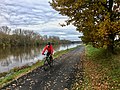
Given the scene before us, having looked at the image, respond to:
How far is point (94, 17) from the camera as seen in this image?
2270 centimetres

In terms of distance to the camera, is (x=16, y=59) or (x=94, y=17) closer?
(x=94, y=17)

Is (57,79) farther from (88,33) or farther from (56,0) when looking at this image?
(56,0)

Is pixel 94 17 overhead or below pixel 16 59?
overhead

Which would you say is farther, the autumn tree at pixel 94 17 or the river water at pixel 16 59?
the river water at pixel 16 59

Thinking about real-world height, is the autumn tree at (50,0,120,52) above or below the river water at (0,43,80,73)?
above

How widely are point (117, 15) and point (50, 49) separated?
6805mm

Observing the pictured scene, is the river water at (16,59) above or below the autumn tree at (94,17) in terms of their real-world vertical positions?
below

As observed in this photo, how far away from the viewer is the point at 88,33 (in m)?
22.6

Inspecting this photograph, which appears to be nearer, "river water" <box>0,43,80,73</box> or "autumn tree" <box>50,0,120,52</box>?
"autumn tree" <box>50,0,120,52</box>

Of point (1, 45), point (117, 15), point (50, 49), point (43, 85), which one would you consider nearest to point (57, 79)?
point (43, 85)

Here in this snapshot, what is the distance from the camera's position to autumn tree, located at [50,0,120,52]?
20203mm

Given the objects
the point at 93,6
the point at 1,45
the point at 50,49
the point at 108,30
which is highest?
the point at 93,6

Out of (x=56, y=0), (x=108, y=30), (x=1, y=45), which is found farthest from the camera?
(x=1, y=45)

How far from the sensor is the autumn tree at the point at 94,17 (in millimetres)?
20203
